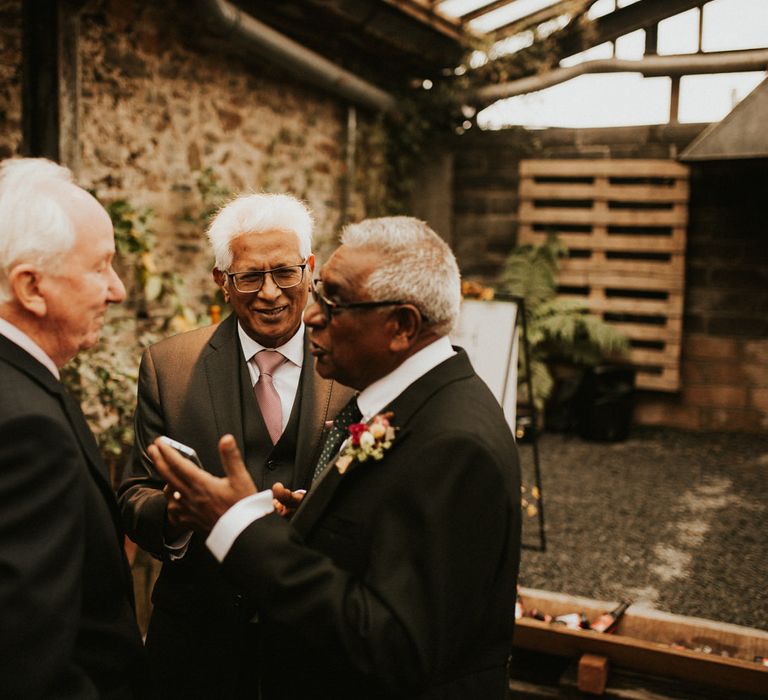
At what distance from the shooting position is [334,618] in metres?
1.34

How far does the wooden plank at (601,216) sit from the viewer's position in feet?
25.1

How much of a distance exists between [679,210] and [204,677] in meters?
6.75

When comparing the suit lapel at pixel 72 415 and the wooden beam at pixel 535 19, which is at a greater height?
the wooden beam at pixel 535 19

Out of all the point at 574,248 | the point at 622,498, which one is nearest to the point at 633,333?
the point at 574,248

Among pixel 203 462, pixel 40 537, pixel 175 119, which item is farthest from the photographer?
pixel 175 119

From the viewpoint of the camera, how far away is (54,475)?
4.27ft

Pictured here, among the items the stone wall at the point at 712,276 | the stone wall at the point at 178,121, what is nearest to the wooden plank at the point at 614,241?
the stone wall at the point at 712,276

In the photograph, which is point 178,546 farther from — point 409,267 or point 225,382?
point 409,267

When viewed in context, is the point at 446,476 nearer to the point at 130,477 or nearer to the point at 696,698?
the point at 130,477

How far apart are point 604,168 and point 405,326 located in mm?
6833

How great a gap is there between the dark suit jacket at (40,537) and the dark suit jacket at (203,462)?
0.54 m

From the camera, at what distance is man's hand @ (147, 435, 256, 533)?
1.48 metres

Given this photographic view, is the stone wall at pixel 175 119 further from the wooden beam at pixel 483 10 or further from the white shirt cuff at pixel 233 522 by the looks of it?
the white shirt cuff at pixel 233 522

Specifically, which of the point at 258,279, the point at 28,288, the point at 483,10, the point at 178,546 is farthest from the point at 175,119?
the point at 28,288
